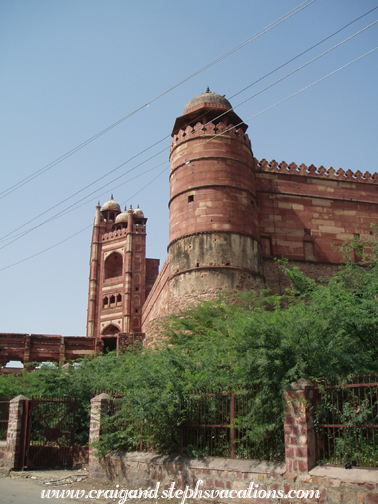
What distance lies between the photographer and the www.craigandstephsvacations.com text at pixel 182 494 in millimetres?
5701

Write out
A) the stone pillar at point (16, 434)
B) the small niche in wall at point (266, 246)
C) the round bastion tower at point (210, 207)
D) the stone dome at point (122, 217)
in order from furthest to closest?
the stone dome at point (122, 217)
the small niche in wall at point (266, 246)
the round bastion tower at point (210, 207)
the stone pillar at point (16, 434)

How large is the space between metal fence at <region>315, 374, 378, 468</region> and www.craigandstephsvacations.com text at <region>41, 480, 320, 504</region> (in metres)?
0.52

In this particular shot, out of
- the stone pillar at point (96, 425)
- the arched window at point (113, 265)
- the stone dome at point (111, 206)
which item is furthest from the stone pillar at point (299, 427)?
the stone dome at point (111, 206)

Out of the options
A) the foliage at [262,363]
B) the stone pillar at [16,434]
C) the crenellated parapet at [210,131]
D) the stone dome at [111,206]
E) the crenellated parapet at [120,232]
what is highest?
the stone dome at [111,206]

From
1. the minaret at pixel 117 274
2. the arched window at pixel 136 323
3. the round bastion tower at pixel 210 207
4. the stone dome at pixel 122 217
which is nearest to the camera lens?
the round bastion tower at pixel 210 207

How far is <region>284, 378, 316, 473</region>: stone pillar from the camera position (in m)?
5.70

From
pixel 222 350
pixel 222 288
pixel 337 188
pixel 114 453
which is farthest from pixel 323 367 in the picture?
pixel 337 188

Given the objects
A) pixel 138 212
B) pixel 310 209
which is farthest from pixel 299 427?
pixel 138 212

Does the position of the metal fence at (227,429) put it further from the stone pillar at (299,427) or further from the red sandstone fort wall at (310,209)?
the red sandstone fort wall at (310,209)

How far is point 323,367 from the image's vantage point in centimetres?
641

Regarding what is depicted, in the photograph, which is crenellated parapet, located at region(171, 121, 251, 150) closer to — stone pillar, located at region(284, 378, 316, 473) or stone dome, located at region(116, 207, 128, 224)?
stone pillar, located at region(284, 378, 316, 473)

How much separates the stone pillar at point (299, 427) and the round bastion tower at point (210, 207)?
834 centimetres

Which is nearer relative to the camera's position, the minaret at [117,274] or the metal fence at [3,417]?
the metal fence at [3,417]

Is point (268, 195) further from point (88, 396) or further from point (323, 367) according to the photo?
point (323, 367)
